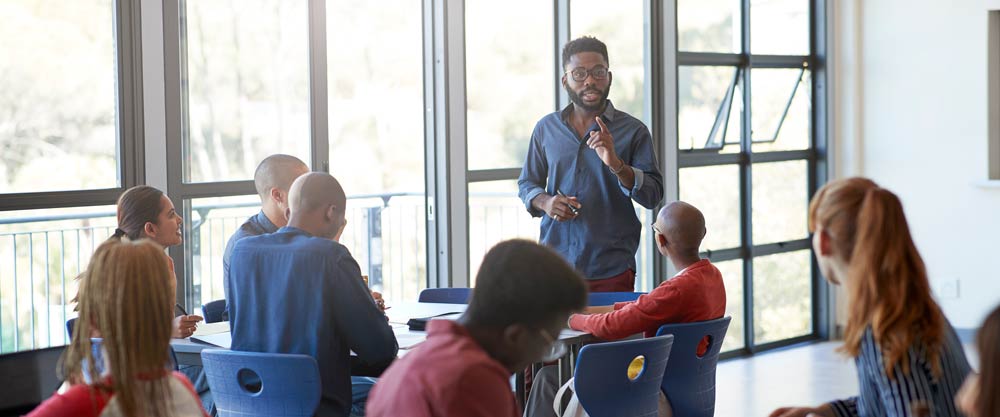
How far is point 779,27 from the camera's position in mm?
7332

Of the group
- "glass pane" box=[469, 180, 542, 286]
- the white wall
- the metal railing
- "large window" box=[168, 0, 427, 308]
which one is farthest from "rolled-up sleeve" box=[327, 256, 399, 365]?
the white wall

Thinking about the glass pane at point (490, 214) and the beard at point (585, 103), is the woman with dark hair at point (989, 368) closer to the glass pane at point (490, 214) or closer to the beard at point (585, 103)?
the beard at point (585, 103)

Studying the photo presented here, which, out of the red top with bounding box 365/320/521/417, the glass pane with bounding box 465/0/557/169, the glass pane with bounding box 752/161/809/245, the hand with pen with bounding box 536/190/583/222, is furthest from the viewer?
the glass pane with bounding box 752/161/809/245

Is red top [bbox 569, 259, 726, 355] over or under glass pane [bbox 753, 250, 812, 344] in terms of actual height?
over

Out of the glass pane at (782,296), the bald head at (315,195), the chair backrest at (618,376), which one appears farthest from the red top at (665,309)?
the glass pane at (782,296)

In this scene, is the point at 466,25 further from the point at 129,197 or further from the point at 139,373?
the point at 139,373

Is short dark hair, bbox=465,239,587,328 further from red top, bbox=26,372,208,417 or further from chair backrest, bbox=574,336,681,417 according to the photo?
chair backrest, bbox=574,336,681,417

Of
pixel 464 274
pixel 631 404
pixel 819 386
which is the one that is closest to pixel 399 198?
pixel 464 274

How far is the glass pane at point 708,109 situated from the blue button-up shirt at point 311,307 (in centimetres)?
412

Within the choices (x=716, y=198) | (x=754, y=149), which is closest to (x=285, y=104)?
(x=716, y=198)

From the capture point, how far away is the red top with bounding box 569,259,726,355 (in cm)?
328

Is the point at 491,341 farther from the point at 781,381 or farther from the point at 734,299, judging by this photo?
the point at 734,299

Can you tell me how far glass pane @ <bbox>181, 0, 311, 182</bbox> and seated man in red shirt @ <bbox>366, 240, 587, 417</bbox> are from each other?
314 centimetres

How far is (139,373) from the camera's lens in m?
1.94
